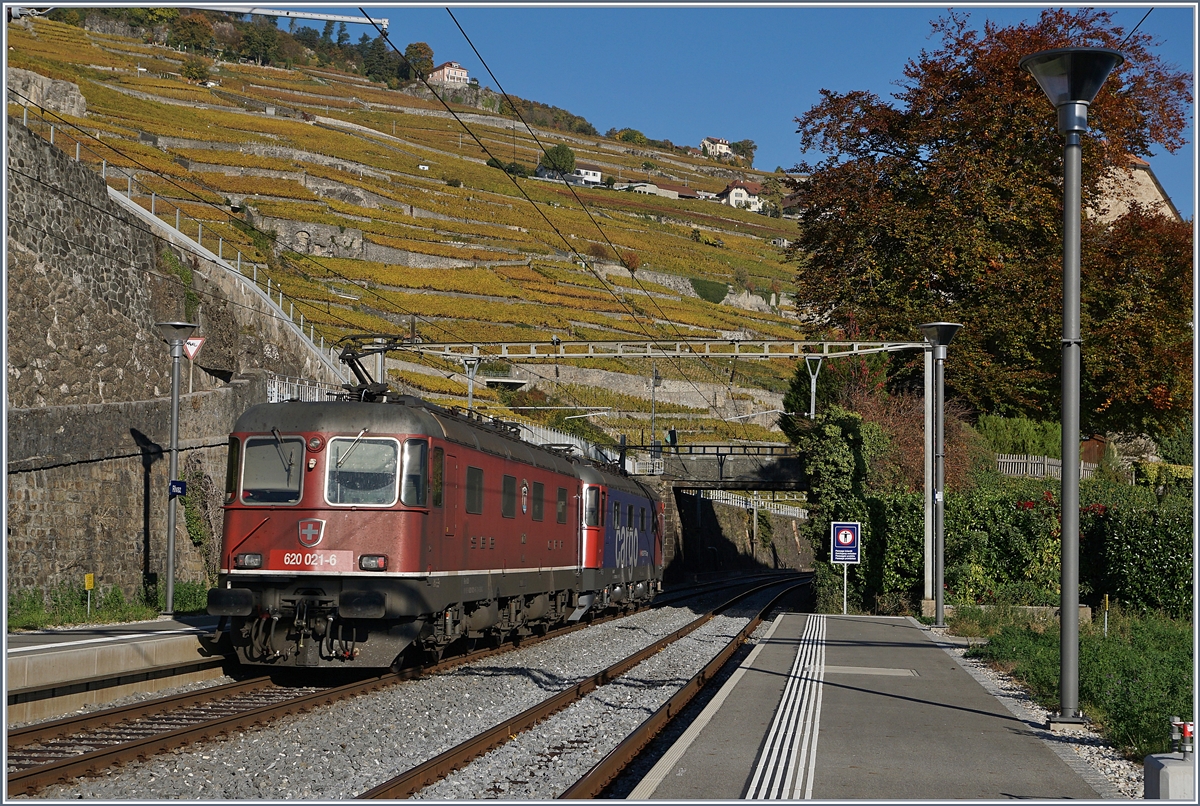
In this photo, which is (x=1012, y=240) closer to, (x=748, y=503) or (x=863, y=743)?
(x=863, y=743)

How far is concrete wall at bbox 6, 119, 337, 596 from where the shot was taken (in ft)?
70.1

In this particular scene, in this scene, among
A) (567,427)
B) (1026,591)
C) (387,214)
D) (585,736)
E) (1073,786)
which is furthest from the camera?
(387,214)

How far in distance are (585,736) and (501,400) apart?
204 feet

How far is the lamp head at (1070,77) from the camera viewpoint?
438 inches

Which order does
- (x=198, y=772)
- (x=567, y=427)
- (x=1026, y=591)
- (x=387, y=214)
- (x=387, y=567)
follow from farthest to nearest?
1. (x=387, y=214)
2. (x=567, y=427)
3. (x=1026, y=591)
4. (x=387, y=567)
5. (x=198, y=772)

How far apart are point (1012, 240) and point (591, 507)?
693 inches

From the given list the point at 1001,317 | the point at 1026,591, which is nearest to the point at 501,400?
the point at 1001,317

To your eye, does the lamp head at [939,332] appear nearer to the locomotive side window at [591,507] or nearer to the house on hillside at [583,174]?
the locomotive side window at [591,507]

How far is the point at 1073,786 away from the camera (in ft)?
28.2

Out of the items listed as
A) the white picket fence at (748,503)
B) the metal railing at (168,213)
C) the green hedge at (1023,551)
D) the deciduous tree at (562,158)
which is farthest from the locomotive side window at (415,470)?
the deciduous tree at (562,158)

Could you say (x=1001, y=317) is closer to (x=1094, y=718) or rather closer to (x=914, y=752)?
(x=1094, y=718)

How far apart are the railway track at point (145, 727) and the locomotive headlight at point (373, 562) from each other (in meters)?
1.37

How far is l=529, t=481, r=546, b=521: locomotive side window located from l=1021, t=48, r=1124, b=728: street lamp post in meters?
10.2

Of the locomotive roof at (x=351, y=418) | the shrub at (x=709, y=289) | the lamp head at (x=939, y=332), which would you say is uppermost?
the shrub at (x=709, y=289)
